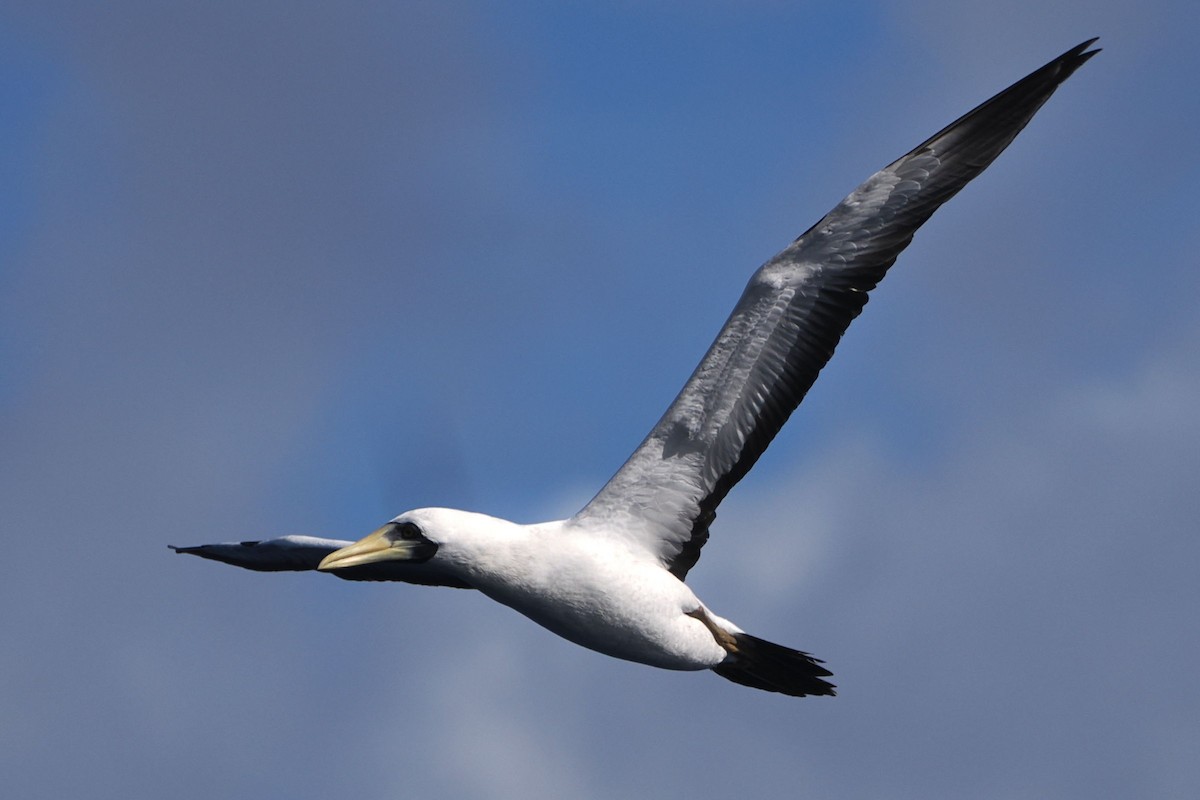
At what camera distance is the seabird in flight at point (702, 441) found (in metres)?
15.8

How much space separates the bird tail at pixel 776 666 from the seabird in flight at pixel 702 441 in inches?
14.5

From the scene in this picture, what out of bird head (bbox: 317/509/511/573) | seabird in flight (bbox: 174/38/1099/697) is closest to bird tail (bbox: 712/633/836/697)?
seabird in flight (bbox: 174/38/1099/697)

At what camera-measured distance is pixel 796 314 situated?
15.9 metres

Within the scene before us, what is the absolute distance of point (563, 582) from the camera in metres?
15.8

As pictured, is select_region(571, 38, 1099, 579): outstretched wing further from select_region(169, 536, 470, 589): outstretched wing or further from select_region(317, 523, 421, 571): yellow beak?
select_region(169, 536, 470, 589): outstretched wing

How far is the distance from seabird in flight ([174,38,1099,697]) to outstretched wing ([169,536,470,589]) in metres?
1.31

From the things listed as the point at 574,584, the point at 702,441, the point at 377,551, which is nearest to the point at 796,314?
the point at 702,441

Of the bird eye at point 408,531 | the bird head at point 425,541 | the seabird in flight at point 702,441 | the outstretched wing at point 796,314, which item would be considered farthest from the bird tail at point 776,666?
the bird eye at point 408,531

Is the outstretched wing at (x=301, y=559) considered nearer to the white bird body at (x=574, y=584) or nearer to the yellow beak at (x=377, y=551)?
the yellow beak at (x=377, y=551)

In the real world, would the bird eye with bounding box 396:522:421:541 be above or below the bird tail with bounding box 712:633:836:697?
above

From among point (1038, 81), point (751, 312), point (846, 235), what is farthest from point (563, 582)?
point (1038, 81)

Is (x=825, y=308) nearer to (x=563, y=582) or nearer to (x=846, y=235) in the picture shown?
(x=846, y=235)

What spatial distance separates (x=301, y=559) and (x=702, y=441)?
4707mm

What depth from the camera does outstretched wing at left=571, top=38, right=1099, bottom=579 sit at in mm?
15766
